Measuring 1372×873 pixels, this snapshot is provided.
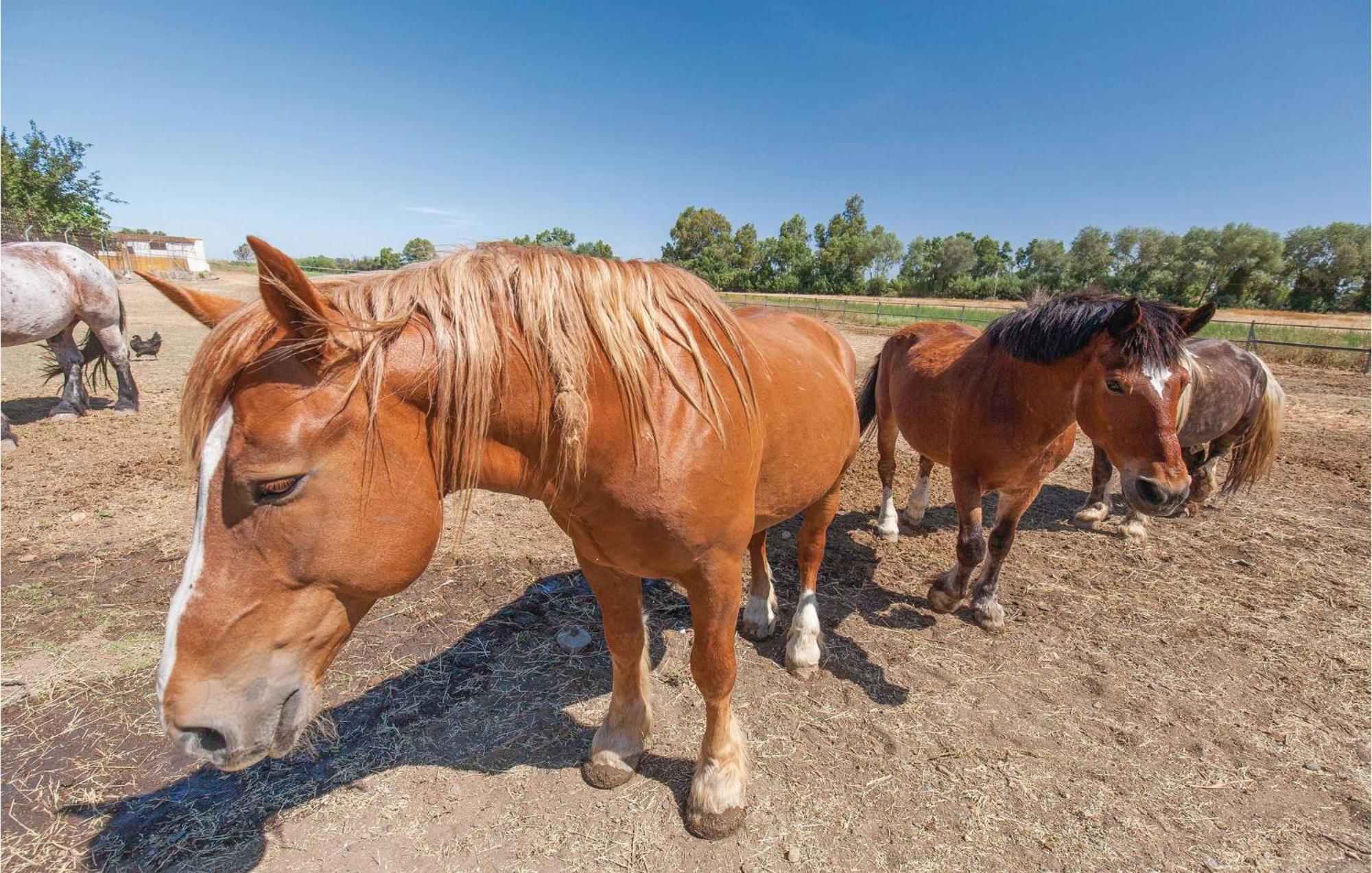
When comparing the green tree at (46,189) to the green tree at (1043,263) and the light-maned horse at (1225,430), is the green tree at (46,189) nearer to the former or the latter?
the light-maned horse at (1225,430)

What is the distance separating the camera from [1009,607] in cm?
331

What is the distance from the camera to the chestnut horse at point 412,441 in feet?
3.35

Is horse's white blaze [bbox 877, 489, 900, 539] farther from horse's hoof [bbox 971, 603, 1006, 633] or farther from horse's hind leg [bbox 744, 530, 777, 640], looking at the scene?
horse's hind leg [bbox 744, 530, 777, 640]

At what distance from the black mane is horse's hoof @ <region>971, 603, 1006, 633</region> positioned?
1460 mm

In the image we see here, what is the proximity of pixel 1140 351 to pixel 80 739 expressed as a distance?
4.76m

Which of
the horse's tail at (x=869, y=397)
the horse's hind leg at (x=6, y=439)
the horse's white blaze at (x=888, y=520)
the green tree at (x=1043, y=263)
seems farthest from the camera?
the green tree at (x=1043, y=263)

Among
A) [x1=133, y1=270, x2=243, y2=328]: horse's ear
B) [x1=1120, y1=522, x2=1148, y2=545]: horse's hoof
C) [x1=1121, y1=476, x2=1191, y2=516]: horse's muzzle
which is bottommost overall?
[x1=1120, y1=522, x2=1148, y2=545]: horse's hoof

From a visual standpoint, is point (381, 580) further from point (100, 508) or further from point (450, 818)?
point (100, 508)

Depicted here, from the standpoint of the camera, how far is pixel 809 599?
9.26ft

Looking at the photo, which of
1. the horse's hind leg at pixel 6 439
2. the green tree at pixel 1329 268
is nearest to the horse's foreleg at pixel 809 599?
the horse's hind leg at pixel 6 439

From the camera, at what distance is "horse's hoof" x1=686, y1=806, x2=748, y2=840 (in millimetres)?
1868

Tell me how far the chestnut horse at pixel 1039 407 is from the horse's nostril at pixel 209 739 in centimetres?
288

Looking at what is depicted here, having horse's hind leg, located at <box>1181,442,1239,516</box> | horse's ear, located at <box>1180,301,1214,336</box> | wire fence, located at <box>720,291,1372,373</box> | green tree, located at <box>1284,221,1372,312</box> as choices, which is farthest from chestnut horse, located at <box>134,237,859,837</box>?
green tree, located at <box>1284,221,1372,312</box>

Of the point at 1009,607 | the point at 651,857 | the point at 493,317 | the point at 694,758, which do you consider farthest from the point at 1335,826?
the point at 493,317
